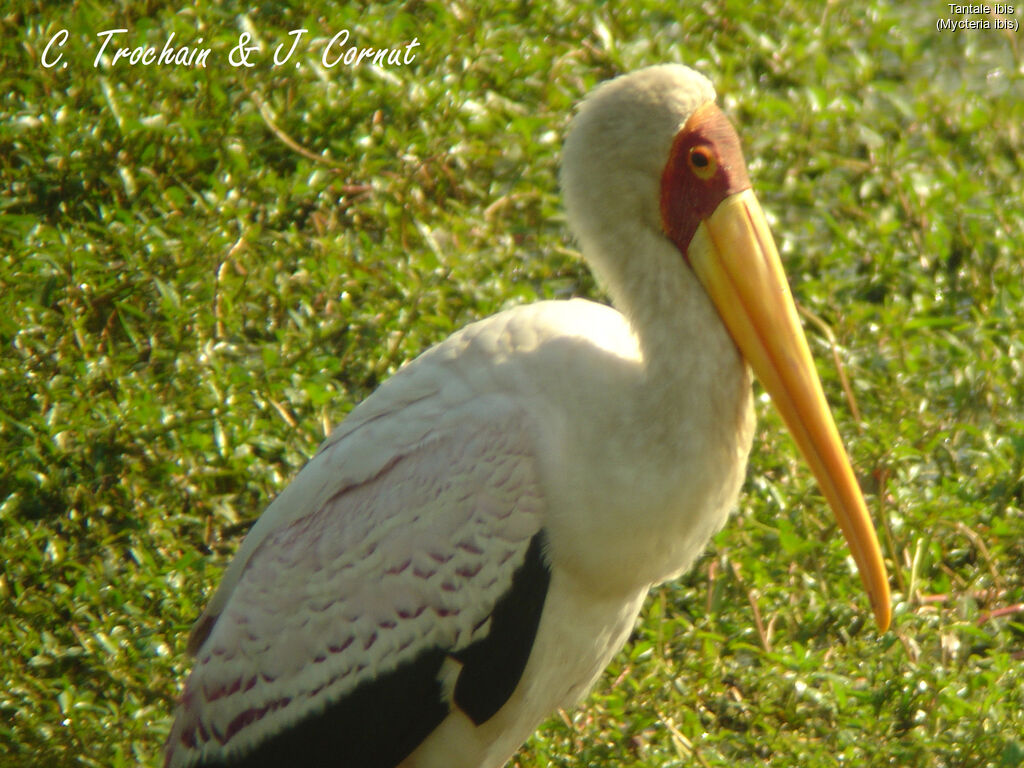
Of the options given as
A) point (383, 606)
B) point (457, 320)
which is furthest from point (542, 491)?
point (457, 320)

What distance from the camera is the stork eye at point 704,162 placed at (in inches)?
105

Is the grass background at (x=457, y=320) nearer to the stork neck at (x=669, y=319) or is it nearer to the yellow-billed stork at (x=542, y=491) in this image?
the yellow-billed stork at (x=542, y=491)

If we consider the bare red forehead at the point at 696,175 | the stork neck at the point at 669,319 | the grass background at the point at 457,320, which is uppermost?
the bare red forehead at the point at 696,175

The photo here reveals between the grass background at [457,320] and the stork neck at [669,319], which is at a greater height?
the stork neck at [669,319]

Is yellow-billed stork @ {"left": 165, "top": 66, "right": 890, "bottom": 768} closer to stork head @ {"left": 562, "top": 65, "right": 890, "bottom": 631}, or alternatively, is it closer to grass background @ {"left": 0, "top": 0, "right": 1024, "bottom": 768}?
stork head @ {"left": 562, "top": 65, "right": 890, "bottom": 631}

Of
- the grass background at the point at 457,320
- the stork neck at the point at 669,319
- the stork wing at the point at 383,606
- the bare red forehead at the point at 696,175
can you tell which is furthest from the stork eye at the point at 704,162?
the grass background at the point at 457,320

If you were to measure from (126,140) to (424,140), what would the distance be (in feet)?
3.28

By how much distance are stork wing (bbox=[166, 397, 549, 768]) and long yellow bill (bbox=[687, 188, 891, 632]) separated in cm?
50

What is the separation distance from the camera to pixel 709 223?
270 cm

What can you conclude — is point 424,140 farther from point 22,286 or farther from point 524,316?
point 524,316

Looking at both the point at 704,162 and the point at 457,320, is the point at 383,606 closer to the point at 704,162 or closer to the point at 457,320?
the point at 704,162

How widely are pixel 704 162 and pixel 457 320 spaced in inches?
61.1

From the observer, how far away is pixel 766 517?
3725mm

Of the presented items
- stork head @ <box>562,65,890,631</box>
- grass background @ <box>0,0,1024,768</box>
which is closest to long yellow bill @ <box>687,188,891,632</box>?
stork head @ <box>562,65,890,631</box>
